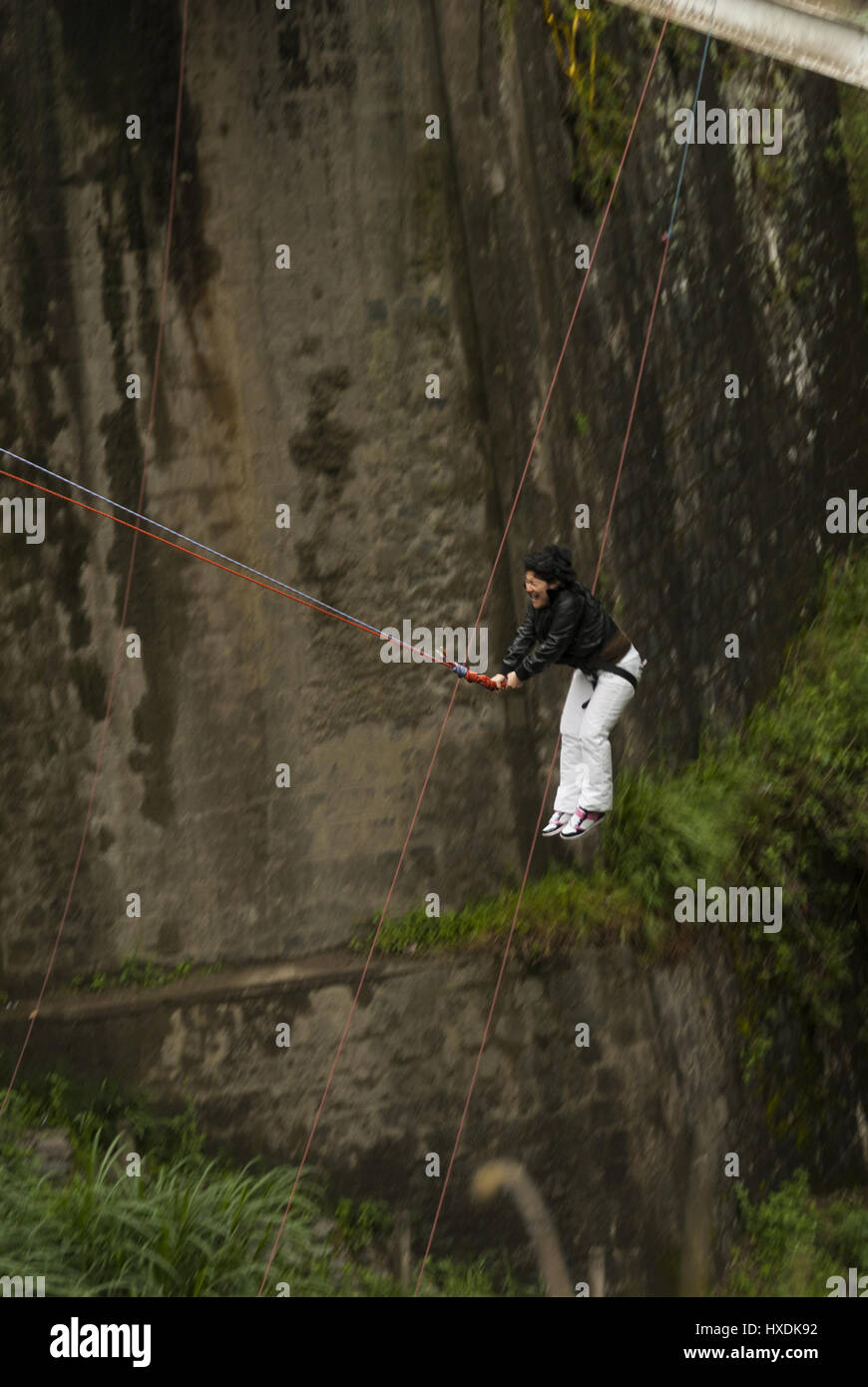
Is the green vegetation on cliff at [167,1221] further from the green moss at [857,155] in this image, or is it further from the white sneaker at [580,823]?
the green moss at [857,155]

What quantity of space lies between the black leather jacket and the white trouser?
18 cm

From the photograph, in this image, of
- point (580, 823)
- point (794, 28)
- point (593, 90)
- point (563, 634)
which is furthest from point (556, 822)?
point (593, 90)

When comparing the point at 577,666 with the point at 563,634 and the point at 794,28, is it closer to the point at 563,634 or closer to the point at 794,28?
the point at 563,634

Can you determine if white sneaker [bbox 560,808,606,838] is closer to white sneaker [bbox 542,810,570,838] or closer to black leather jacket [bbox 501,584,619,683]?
white sneaker [bbox 542,810,570,838]

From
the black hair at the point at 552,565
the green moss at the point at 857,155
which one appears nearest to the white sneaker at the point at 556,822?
the black hair at the point at 552,565

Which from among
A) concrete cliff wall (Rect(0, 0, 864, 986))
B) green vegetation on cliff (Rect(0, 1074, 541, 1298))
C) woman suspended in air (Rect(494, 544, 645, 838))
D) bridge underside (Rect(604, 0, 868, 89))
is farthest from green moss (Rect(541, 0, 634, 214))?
green vegetation on cliff (Rect(0, 1074, 541, 1298))

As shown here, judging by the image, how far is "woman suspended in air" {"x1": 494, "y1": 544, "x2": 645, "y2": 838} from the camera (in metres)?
7.73

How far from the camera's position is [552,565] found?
7637 mm

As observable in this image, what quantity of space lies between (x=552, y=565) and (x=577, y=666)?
72cm

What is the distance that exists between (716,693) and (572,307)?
114 inches
